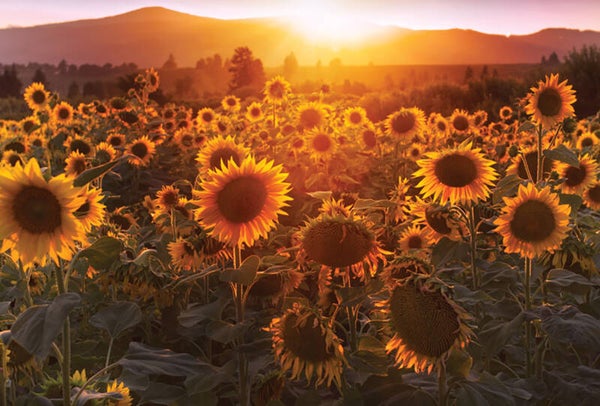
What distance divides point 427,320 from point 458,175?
3.76ft

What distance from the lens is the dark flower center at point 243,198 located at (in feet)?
7.02

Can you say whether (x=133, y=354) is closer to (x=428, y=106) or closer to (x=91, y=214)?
(x=91, y=214)

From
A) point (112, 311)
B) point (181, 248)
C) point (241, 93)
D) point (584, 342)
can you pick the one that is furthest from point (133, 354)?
point (241, 93)

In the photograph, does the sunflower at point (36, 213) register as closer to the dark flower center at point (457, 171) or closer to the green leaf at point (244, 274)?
the green leaf at point (244, 274)

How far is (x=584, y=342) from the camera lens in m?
1.90

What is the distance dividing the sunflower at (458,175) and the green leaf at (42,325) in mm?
1711

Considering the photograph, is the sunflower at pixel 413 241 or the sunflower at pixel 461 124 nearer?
the sunflower at pixel 413 241

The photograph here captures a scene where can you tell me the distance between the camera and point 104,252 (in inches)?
64.1

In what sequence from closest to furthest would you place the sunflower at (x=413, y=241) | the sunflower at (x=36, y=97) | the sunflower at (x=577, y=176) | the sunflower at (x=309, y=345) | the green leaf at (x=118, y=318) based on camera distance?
1. the sunflower at (x=309, y=345)
2. the green leaf at (x=118, y=318)
3. the sunflower at (x=413, y=241)
4. the sunflower at (x=577, y=176)
5. the sunflower at (x=36, y=97)

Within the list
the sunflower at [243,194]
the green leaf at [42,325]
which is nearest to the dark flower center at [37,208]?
the green leaf at [42,325]

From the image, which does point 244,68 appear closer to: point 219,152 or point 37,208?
point 219,152

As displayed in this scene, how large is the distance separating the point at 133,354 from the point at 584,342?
149cm

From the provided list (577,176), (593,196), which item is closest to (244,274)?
(577,176)

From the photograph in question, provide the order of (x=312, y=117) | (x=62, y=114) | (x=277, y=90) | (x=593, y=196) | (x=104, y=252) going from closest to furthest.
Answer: (x=104, y=252), (x=593, y=196), (x=312, y=117), (x=277, y=90), (x=62, y=114)
